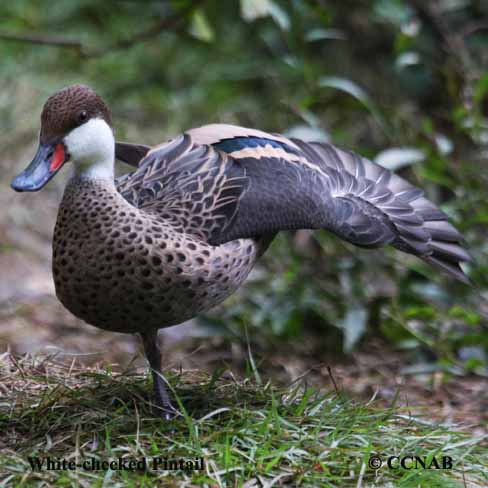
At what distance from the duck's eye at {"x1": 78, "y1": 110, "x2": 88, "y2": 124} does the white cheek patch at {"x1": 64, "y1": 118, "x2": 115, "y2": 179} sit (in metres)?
0.01

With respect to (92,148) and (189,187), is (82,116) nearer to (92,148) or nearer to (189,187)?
(92,148)

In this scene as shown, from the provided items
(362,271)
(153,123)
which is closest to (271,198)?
(362,271)

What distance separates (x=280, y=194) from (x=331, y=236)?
1.74 m

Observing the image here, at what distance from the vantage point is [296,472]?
251 cm

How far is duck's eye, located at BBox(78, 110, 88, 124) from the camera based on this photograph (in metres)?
2.60

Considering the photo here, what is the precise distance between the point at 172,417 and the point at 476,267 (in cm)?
200

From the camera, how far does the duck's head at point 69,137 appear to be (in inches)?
102

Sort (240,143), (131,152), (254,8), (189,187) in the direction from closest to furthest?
1. (189,187)
2. (240,143)
3. (131,152)
4. (254,8)

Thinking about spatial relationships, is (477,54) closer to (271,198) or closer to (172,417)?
(271,198)

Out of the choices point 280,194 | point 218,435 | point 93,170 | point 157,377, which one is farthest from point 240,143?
point 218,435

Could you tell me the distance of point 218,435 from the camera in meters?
2.67

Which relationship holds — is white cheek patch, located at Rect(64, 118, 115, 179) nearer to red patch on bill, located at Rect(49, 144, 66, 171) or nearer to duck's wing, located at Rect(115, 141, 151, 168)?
red patch on bill, located at Rect(49, 144, 66, 171)

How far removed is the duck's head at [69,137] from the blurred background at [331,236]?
1.05 metres

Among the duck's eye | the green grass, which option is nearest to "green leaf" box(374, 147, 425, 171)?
the green grass
